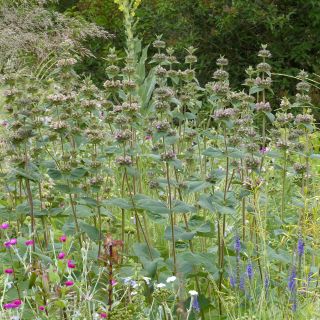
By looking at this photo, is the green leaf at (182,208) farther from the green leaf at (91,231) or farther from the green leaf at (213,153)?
the green leaf at (91,231)

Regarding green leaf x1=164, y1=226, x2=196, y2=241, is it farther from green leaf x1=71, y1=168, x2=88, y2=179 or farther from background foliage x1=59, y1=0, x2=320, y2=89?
background foliage x1=59, y1=0, x2=320, y2=89

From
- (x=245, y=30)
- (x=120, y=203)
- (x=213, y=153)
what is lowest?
(x=120, y=203)

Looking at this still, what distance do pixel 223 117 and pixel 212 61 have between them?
19.9ft

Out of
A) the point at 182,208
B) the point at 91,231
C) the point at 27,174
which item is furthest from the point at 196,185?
the point at 27,174

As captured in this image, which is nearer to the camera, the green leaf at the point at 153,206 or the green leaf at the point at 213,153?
the green leaf at the point at 153,206

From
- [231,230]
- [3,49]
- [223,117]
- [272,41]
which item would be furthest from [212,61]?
[223,117]

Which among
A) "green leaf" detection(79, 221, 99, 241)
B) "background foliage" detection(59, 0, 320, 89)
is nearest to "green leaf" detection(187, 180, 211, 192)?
"green leaf" detection(79, 221, 99, 241)

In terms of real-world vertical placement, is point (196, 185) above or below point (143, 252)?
above

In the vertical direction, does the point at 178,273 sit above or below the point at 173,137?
below

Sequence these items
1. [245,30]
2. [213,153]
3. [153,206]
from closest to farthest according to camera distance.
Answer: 1. [153,206]
2. [213,153]
3. [245,30]

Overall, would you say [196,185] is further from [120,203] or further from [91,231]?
[91,231]

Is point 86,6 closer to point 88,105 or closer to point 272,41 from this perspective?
point 272,41

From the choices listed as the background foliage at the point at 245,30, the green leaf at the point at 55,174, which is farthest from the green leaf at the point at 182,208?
the background foliage at the point at 245,30

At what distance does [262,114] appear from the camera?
3193 mm
